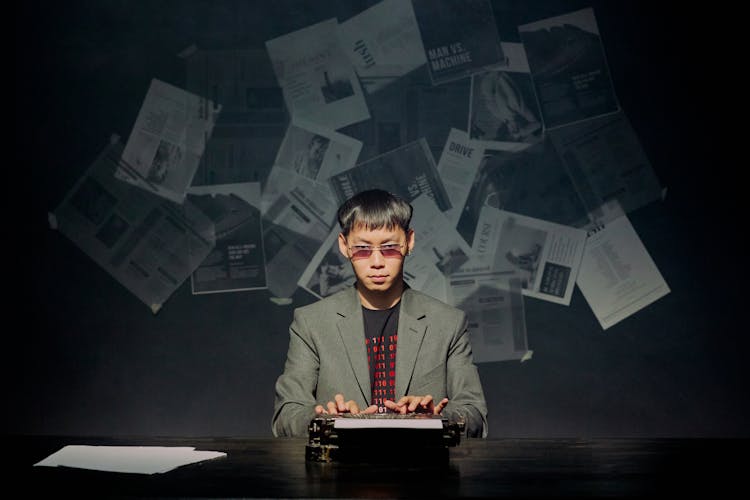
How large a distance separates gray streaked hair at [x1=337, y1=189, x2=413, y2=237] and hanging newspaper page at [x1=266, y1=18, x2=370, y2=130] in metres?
1.15

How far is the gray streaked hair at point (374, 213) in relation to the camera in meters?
2.18

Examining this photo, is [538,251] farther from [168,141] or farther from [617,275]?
[168,141]

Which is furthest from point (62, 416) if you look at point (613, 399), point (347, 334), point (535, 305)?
point (613, 399)

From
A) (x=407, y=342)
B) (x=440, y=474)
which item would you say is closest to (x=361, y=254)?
(x=407, y=342)

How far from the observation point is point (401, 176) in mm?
3305

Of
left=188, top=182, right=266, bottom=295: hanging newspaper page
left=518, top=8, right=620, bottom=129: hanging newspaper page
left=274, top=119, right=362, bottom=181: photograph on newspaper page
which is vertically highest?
left=518, top=8, right=620, bottom=129: hanging newspaper page

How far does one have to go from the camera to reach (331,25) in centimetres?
A: 333

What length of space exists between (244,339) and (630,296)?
1467mm

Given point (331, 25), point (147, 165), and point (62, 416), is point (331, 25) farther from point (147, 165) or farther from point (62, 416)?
point (62, 416)

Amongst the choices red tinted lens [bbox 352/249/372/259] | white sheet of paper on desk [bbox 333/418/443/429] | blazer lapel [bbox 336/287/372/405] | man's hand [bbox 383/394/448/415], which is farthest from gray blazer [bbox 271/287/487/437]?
white sheet of paper on desk [bbox 333/418/443/429]

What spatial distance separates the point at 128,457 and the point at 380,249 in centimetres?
90

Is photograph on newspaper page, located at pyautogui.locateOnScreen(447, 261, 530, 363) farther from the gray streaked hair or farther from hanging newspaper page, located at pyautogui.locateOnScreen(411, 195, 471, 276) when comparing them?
the gray streaked hair

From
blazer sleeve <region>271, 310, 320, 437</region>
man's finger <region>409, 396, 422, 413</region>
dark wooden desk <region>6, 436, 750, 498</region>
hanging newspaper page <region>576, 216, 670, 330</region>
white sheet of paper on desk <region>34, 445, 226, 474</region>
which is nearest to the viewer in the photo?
dark wooden desk <region>6, 436, 750, 498</region>

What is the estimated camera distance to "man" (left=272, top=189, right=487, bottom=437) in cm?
218
